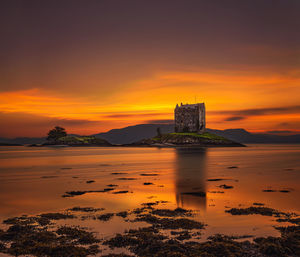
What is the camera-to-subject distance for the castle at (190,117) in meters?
169

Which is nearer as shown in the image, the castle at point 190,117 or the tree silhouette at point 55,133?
the castle at point 190,117

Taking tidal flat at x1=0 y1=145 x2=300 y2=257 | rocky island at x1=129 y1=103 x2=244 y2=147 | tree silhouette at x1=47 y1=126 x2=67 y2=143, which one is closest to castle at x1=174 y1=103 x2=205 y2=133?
rocky island at x1=129 y1=103 x2=244 y2=147

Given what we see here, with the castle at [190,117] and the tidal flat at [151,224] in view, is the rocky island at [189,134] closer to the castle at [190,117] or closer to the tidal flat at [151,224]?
the castle at [190,117]

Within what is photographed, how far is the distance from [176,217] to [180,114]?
540 ft

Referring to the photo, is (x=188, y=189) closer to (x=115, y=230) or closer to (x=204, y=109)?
(x=115, y=230)

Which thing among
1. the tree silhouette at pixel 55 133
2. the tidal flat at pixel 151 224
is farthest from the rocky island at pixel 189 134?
the tidal flat at pixel 151 224

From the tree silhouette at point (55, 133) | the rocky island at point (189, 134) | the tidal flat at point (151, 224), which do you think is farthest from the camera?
the tree silhouette at point (55, 133)

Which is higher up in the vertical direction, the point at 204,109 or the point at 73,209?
the point at 204,109

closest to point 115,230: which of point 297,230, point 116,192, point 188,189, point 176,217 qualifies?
point 176,217

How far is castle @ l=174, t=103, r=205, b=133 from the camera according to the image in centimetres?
16938

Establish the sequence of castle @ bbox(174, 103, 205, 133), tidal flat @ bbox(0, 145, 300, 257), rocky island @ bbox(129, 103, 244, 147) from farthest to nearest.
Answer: castle @ bbox(174, 103, 205, 133)
rocky island @ bbox(129, 103, 244, 147)
tidal flat @ bbox(0, 145, 300, 257)

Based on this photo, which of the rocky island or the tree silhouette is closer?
the rocky island

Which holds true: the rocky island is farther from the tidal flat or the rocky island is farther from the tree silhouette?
the tidal flat

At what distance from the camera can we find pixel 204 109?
6826 inches
